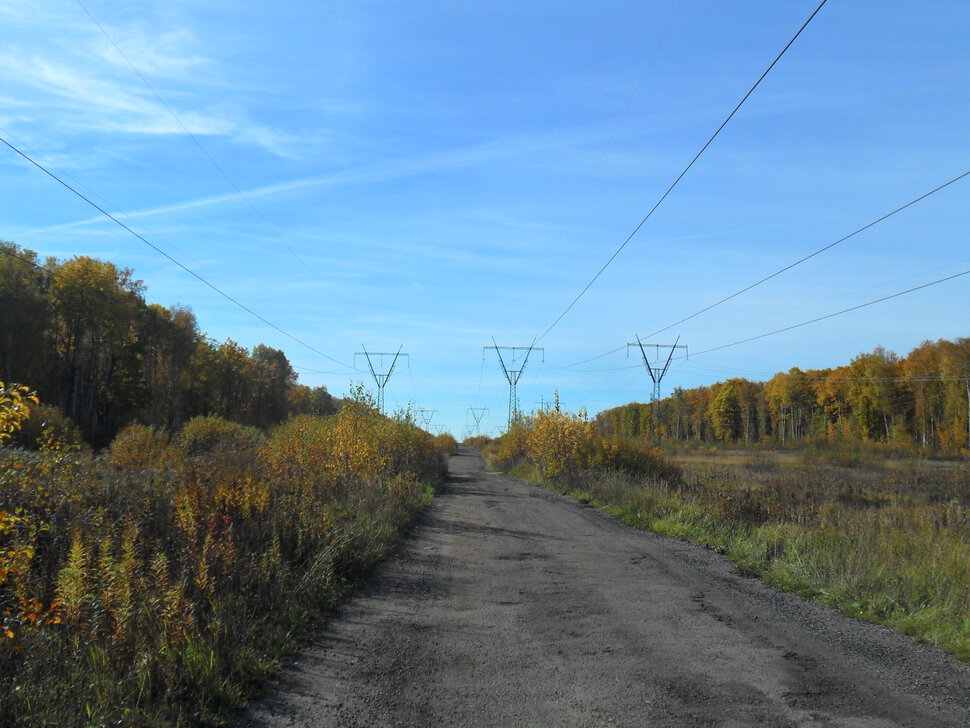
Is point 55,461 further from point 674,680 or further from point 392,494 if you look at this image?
point 674,680

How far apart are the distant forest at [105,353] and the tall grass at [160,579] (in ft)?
84.5

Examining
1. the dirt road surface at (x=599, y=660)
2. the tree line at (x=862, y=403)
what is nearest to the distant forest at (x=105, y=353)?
the dirt road surface at (x=599, y=660)

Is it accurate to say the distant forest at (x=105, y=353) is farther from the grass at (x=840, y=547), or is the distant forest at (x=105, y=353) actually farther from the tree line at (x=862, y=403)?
the tree line at (x=862, y=403)

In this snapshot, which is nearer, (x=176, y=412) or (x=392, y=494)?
(x=392, y=494)

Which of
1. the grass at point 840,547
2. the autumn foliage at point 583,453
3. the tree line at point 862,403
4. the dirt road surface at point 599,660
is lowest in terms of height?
the dirt road surface at point 599,660

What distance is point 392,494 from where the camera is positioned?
678 inches

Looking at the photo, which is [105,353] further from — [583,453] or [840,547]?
[840,547]

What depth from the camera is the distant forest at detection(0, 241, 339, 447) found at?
48.4 metres

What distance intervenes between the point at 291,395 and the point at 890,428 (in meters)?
85.4

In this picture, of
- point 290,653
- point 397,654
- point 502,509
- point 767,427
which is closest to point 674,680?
point 397,654

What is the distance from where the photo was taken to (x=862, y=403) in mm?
100062

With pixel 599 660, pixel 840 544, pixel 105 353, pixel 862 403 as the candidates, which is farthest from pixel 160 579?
pixel 862 403

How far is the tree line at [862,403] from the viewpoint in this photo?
8025 centimetres

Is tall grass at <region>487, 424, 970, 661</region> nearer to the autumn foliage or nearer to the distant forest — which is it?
the autumn foliage
